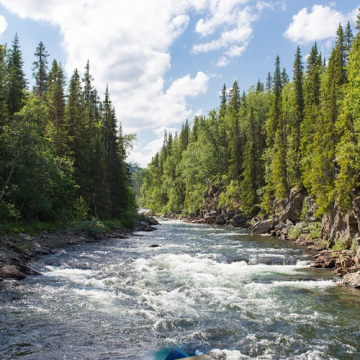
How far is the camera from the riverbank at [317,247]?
1567 cm

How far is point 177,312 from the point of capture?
33.4 ft

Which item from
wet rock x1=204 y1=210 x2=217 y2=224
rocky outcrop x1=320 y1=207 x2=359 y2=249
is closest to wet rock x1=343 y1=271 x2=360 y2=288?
rocky outcrop x1=320 y1=207 x2=359 y2=249

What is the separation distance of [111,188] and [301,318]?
1447 inches

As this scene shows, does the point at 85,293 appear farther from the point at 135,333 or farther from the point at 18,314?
the point at 135,333

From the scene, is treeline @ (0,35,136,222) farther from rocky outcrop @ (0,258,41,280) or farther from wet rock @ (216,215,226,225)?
wet rock @ (216,215,226,225)

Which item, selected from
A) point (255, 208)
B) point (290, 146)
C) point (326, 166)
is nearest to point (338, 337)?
point (326, 166)

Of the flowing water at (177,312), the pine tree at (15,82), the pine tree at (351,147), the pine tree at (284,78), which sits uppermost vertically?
the pine tree at (284,78)

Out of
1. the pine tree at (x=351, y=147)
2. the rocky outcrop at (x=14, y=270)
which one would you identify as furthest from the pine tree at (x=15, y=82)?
the pine tree at (x=351, y=147)

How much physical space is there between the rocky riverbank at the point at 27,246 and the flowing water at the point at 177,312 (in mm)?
818

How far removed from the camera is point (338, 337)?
8375 millimetres

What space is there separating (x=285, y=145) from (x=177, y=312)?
A: 3795 cm

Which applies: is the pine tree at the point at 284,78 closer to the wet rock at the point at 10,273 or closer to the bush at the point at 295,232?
the bush at the point at 295,232

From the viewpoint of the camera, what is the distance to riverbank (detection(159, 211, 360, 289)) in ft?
51.4

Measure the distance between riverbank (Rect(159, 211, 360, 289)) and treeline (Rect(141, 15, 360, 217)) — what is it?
254cm
